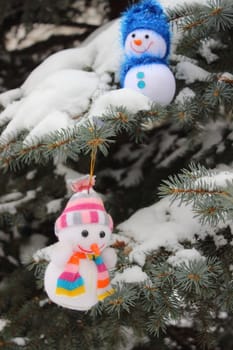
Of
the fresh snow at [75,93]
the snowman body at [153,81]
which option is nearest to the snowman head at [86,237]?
the fresh snow at [75,93]

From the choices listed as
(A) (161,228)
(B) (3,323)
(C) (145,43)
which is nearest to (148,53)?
(C) (145,43)

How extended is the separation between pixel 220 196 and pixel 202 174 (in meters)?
0.17

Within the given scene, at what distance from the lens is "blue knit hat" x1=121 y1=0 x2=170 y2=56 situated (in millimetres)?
1779

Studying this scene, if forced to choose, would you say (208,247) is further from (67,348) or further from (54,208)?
(54,208)

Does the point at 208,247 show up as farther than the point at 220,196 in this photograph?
Yes

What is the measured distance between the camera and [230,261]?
1632 millimetres

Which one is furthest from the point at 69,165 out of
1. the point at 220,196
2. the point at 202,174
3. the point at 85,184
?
the point at 220,196

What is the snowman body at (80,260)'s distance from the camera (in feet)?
4.38

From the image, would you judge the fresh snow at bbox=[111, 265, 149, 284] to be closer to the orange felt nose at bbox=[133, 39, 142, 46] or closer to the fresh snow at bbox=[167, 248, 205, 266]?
the fresh snow at bbox=[167, 248, 205, 266]

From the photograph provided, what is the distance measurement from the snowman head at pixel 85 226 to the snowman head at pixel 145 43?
25.7 inches

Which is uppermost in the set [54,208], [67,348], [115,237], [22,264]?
[115,237]

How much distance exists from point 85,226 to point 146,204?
102cm

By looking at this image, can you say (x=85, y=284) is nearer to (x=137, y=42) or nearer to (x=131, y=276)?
(x=131, y=276)

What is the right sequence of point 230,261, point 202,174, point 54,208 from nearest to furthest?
point 202,174
point 230,261
point 54,208
